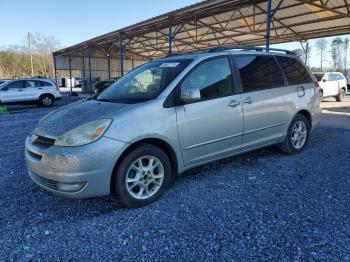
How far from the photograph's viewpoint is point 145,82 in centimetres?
415

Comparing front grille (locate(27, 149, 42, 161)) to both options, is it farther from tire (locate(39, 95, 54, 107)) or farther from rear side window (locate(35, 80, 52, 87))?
rear side window (locate(35, 80, 52, 87))

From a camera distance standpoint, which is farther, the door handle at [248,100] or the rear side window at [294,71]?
the rear side window at [294,71]

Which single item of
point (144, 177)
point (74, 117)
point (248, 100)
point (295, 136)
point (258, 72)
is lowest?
point (144, 177)

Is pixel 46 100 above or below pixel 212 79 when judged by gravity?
below

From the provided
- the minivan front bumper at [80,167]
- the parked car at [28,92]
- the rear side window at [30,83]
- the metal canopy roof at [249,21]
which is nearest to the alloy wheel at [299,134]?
the minivan front bumper at [80,167]

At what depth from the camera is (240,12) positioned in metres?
14.8

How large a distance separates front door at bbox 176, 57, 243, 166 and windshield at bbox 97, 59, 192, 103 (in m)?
0.25

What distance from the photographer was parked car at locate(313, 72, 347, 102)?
16297 millimetres

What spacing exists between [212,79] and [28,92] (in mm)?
14841

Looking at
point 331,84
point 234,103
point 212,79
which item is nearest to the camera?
point 212,79

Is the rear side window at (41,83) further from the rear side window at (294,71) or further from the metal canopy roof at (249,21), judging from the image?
the rear side window at (294,71)

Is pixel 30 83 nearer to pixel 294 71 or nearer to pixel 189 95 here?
pixel 294 71

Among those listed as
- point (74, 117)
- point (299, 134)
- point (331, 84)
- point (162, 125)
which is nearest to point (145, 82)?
point (162, 125)

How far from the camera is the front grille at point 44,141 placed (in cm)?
327
